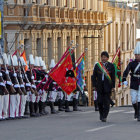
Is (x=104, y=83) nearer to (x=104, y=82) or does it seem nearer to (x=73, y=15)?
(x=104, y=82)

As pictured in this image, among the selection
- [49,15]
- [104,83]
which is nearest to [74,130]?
[104,83]

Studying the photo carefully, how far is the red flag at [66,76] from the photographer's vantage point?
23469 millimetres

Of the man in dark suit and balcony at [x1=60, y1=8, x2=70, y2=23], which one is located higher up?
balcony at [x1=60, y1=8, x2=70, y2=23]

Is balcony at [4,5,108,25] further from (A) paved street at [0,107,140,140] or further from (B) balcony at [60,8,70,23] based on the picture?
(A) paved street at [0,107,140,140]

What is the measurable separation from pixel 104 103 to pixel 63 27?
86.9ft

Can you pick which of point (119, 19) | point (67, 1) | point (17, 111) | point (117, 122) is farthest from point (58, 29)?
point (117, 122)

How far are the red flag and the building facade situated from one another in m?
8.91

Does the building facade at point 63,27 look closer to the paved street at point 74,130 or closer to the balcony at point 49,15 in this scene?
the balcony at point 49,15

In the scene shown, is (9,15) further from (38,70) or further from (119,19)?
(119,19)

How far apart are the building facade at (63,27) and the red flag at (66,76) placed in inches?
351

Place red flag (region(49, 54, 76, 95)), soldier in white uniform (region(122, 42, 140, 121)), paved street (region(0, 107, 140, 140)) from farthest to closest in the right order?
red flag (region(49, 54, 76, 95))
soldier in white uniform (region(122, 42, 140, 121))
paved street (region(0, 107, 140, 140))

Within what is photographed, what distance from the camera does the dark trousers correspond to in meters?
18.2

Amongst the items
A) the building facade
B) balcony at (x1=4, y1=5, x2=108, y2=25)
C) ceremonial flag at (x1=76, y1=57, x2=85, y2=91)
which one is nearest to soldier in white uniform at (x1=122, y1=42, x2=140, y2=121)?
ceremonial flag at (x1=76, y1=57, x2=85, y2=91)

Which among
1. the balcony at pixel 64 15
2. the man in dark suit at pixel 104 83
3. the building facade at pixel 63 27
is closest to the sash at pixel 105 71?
the man in dark suit at pixel 104 83
